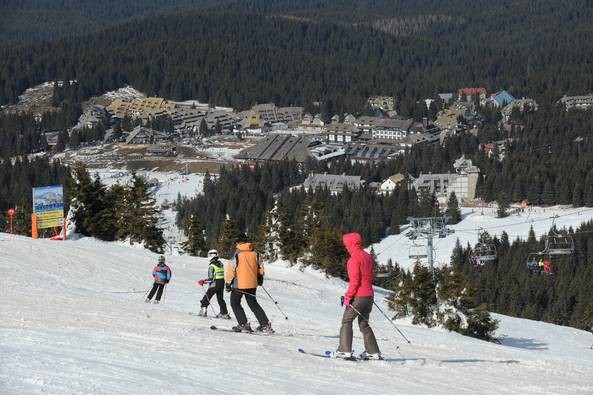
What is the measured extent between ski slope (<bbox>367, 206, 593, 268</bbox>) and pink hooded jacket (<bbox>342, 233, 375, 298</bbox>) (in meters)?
42.8

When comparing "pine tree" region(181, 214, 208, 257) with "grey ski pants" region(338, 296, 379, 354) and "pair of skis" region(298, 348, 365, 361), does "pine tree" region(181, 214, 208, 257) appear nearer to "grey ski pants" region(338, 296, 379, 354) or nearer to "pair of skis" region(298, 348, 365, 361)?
"pair of skis" region(298, 348, 365, 361)

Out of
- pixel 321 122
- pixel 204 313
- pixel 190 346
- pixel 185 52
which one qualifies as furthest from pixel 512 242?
pixel 185 52

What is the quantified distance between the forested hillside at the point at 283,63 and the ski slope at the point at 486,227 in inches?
2154

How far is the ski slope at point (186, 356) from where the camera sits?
920 cm

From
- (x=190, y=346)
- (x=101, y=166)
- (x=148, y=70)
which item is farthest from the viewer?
(x=148, y=70)

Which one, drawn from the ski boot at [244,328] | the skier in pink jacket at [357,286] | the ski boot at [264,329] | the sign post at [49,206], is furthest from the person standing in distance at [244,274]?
the sign post at [49,206]

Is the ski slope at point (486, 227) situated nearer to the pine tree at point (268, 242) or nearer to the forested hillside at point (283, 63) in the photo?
the pine tree at point (268, 242)

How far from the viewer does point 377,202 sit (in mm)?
66188

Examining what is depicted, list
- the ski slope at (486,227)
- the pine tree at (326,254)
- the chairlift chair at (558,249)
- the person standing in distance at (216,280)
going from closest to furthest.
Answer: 1. the person standing in distance at (216,280)
2. the pine tree at (326,254)
3. the chairlift chair at (558,249)
4. the ski slope at (486,227)

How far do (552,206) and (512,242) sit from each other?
13146mm

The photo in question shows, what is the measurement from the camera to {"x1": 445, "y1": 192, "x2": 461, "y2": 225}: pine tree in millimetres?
62969

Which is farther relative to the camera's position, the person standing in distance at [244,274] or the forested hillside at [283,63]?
the forested hillside at [283,63]

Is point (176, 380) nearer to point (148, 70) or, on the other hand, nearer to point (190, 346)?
point (190, 346)

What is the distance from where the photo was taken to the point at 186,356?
1075cm
